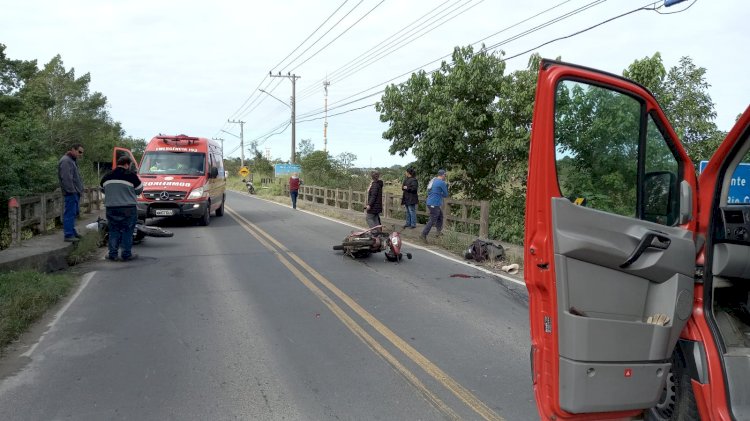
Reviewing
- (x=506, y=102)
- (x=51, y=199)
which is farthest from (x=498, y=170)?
(x=51, y=199)

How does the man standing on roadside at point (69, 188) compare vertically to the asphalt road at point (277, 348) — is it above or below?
above

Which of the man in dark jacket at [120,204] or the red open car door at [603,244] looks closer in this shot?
the red open car door at [603,244]

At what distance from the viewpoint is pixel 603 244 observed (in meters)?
2.68

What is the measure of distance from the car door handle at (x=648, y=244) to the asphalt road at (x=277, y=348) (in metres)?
1.58

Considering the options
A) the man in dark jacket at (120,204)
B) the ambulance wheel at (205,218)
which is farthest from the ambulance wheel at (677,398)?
the ambulance wheel at (205,218)

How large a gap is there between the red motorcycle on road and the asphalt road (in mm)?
843

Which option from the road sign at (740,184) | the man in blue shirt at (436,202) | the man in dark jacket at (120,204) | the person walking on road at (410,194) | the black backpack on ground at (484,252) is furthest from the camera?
the person walking on road at (410,194)

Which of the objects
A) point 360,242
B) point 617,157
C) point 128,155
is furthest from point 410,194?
point 617,157

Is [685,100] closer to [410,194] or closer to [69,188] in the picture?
[410,194]

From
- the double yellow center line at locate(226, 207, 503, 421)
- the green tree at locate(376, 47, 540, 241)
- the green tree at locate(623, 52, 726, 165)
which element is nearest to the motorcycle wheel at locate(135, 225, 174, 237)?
the double yellow center line at locate(226, 207, 503, 421)

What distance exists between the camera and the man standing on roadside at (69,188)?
10289 millimetres

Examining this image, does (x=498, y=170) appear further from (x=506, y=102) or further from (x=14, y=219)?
(x=14, y=219)

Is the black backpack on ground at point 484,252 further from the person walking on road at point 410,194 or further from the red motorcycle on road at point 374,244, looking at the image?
the person walking on road at point 410,194

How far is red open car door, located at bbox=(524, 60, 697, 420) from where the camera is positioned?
2656 mm
